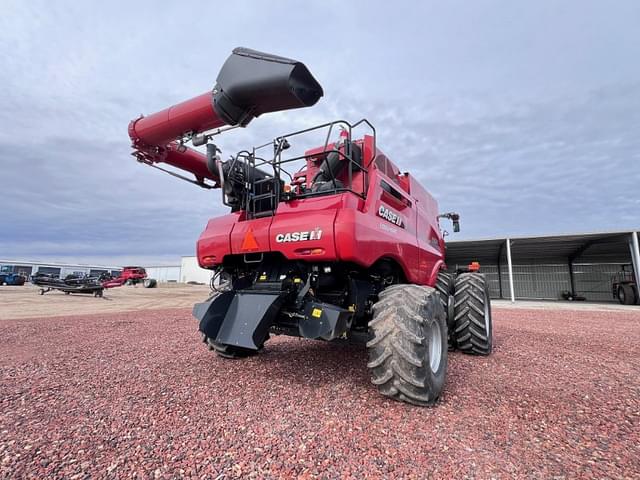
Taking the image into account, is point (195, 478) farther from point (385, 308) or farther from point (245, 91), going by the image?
point (245, 91)

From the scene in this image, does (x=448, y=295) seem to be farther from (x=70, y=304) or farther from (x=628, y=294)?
(x=628, y=294)

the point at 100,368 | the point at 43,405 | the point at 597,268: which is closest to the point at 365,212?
the point at 43,405

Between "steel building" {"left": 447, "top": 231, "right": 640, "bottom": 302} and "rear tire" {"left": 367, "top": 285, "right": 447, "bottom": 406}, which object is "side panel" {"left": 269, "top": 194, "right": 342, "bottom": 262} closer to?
"rear tire" {"left": 367, "top": 285, "right": 447, "bottom": 406}

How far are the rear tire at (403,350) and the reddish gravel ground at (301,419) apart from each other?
6.7 inches

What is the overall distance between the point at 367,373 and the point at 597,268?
110 feet

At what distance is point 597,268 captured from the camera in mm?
28203

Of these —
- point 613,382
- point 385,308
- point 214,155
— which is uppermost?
point 214,155

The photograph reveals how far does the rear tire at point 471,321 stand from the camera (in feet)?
15.6

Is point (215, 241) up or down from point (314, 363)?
up

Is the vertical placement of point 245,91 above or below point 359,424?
above

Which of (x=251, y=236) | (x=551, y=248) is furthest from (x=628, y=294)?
(x=251, y=236)

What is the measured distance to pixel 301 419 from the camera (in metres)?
2.58

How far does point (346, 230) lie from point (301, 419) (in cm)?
159

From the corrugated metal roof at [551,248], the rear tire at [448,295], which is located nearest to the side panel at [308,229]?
the rear tire at [448,295]
